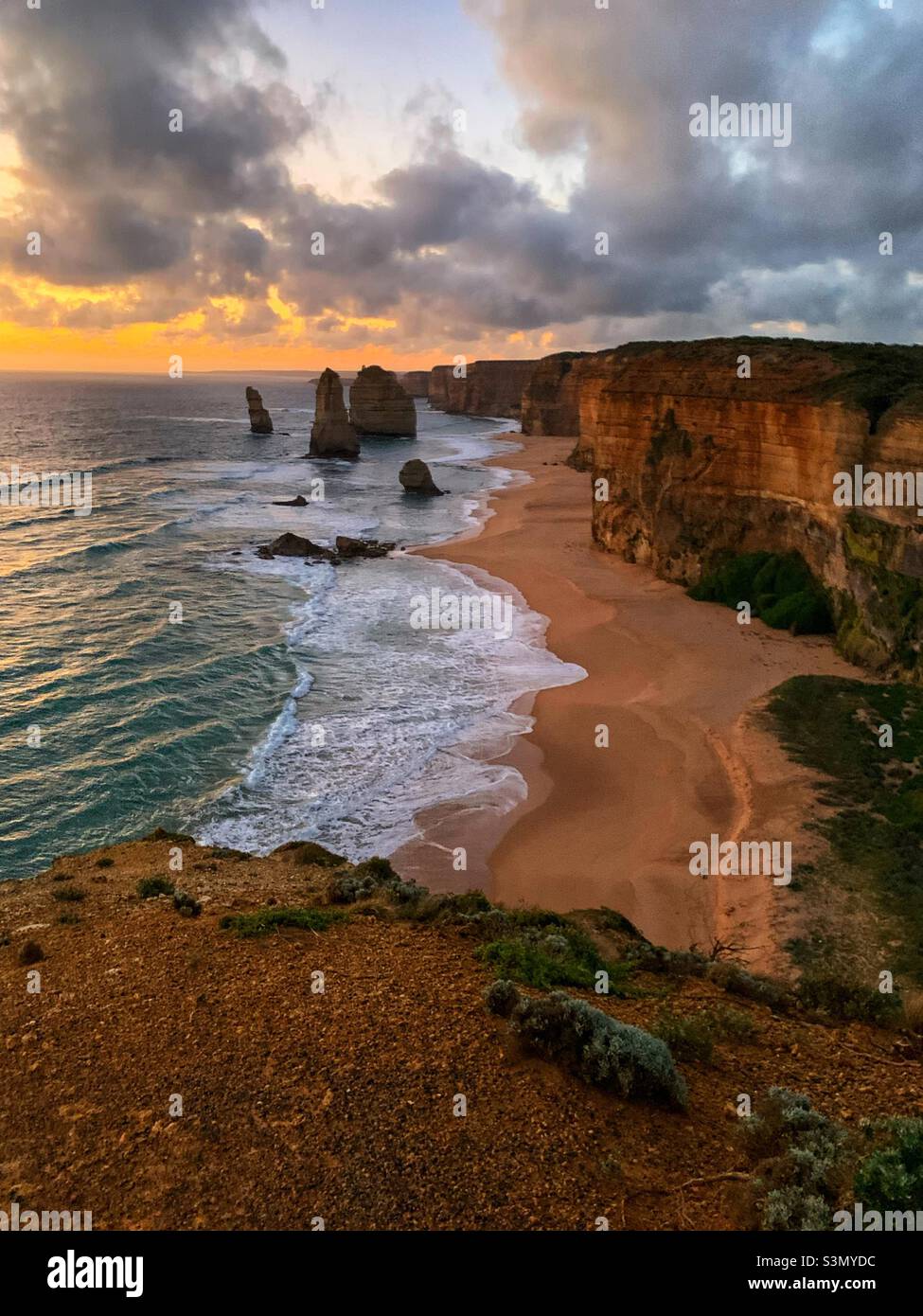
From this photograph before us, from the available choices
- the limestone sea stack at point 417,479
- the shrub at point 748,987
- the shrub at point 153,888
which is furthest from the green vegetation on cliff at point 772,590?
the limestone sea stack at point 417,479

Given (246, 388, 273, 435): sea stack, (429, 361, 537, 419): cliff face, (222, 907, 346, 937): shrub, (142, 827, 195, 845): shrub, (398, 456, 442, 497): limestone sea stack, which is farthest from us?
(429, 361, 537, 419): cliff face

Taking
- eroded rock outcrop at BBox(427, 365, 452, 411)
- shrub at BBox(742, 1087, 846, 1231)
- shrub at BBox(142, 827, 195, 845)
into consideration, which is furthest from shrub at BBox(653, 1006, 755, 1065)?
eroded rock outcrop at BBox(427, 365, 452, 411)

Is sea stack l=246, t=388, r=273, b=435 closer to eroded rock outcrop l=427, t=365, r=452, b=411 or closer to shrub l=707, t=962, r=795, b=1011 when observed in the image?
Answer: eroded rock outcrop l=427, t=365, r=452, b=411

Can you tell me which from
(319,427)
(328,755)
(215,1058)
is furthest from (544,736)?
(319,427)

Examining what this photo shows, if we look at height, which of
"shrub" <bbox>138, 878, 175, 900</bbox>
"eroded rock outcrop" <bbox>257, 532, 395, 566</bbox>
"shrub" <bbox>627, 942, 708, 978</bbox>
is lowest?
"shrub" <bbox>627, 942, 708, 978</bbox>

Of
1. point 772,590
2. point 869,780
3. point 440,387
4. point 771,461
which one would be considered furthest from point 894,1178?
point 440,387
